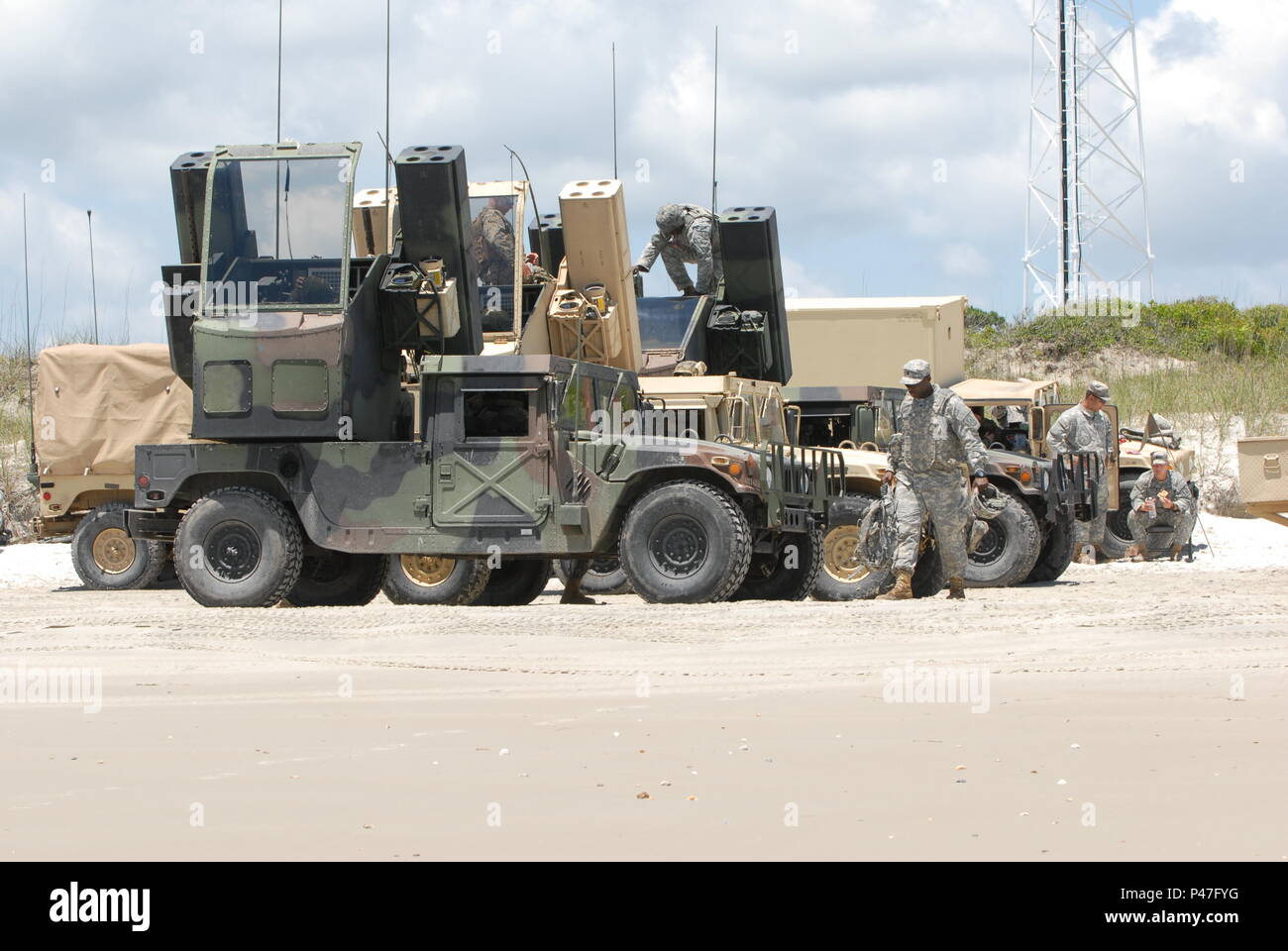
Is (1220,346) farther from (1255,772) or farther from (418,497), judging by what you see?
(1255,772)

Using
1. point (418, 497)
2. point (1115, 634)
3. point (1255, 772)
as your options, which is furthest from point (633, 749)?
point (418, 497)

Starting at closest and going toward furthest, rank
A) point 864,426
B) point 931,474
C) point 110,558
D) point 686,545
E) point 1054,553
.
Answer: point 686,545 < point 931,474 < point 1054,553 < point 864,426 < point 110,558

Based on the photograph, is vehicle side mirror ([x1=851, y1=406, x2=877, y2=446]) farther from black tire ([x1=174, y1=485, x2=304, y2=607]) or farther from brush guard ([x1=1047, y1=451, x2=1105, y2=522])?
black tire ([x1=174, y1=485, x2=304, y2=607])

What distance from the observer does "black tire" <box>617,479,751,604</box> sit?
10.5 metres

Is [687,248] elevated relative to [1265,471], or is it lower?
elevated

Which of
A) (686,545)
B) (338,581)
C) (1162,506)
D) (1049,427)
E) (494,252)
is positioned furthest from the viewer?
(1162,506)

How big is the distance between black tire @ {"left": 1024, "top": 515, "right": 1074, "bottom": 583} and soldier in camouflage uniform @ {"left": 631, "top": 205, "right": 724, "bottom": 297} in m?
3.97

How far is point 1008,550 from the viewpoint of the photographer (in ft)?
43.3

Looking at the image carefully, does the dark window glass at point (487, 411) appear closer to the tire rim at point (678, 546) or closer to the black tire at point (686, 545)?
the black tire at point (686, 545)

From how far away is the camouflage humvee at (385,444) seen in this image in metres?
10.8

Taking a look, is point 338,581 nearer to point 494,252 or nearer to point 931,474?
point 494,252

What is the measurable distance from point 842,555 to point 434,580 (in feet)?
9.53

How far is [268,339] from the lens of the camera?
1111 cm

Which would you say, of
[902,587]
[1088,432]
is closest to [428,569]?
[902,587]
